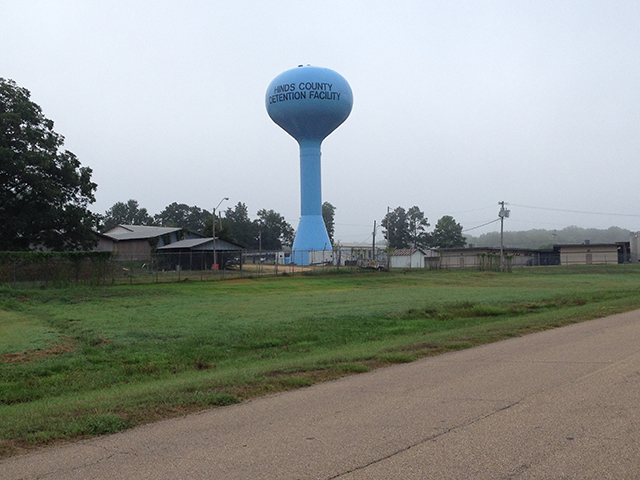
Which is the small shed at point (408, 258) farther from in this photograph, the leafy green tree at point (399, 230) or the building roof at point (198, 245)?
the leafy green tree at point (399, 230)

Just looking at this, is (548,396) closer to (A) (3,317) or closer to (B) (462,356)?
(B) (462,356)

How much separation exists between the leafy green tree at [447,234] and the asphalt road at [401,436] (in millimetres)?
120853

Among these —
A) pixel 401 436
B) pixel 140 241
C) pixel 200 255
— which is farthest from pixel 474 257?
pixel 401 436

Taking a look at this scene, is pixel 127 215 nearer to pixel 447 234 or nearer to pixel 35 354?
pixel 447 234

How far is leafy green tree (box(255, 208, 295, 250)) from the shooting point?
399ft

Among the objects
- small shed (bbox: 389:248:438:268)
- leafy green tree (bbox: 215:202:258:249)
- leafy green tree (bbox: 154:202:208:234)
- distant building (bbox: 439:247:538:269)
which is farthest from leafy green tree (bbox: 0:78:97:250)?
leafy green tree (bbox: 154:202:208:234)

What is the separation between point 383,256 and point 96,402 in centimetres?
5617

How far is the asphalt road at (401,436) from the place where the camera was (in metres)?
5.16

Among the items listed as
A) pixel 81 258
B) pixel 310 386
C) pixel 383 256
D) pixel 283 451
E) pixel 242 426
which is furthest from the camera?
pixel 383 256

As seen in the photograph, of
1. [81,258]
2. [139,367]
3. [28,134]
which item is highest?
[28,134]

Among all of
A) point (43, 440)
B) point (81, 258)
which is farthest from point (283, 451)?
point (81, 258)

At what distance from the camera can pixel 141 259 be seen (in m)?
49.7

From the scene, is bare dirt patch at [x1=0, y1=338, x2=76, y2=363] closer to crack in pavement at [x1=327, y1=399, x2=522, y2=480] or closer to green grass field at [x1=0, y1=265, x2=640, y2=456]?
green grass field at [x1=0, y1=265, x2=640, y2=456]

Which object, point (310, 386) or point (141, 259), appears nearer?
point (310, 386)
